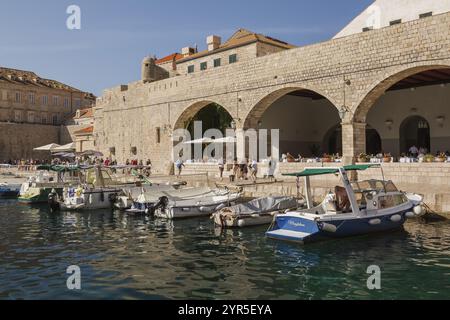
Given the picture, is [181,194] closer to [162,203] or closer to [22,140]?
[162,203]

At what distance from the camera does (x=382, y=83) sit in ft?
53.1

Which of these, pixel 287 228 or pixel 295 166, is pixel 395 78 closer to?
pixel 295 166

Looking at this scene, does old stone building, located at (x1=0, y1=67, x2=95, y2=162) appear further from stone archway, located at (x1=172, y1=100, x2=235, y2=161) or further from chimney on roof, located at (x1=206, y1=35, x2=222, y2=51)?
stone archway, located at (x1=172, y1=100, x2=235, y2=161)

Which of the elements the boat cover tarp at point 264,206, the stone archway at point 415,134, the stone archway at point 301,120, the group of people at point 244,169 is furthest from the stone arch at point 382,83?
the stone archway at point 301,120

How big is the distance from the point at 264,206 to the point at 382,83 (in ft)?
23.8

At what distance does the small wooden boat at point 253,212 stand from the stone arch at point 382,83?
5679 millimetres

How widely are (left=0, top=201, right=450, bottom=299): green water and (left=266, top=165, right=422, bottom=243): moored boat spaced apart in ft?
0.96

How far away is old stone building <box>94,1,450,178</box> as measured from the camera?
630 inches

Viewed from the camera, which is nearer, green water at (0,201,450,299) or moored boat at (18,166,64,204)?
green water at (0,201,450,299)

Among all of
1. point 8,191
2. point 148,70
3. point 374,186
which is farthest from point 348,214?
point 148,70

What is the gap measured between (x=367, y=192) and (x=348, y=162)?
19.9 ft

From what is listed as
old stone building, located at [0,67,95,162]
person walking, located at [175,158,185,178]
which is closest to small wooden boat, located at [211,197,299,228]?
person walking, located at [175,158,185,178]

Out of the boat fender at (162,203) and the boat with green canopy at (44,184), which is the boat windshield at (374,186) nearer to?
the boat fender at (162,203)
